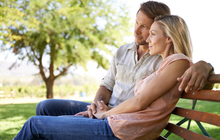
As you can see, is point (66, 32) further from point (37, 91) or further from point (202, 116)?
point (202, 116)

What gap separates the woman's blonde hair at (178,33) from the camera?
1.67m

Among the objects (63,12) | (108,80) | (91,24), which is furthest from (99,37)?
(108,80)

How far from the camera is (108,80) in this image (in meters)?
2.56

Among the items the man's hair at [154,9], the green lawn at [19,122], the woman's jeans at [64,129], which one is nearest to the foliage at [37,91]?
the green lawn at [19,122]

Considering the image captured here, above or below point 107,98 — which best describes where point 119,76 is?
above

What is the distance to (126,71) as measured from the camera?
236 cm

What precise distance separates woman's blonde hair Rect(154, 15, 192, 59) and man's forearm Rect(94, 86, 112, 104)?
103cm

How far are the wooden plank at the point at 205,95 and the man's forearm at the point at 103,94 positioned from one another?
1.09 m

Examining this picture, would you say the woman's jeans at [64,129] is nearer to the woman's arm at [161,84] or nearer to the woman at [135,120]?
the woman at [135,120]

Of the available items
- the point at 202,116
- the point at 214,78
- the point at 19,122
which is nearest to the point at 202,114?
the point at 202,116

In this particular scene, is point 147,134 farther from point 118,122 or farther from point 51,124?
point 51,124

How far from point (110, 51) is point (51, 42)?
4.81 m

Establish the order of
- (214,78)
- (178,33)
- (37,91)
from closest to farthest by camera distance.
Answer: (214,78) → (178,33) → (37,91)

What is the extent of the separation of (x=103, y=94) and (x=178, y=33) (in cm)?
112
